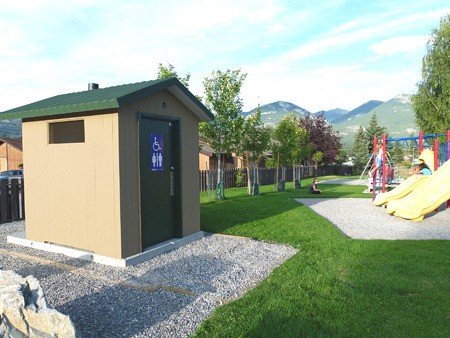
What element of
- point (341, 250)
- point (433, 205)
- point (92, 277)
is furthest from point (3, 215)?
point (433, 205)

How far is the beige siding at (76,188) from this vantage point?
596 centimetres

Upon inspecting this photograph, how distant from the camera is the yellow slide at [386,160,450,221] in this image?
963cm

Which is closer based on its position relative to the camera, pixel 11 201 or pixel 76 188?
pixel 76 188

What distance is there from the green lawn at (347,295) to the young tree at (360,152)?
145 ft

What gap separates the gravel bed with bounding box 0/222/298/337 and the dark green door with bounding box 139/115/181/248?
577 mm

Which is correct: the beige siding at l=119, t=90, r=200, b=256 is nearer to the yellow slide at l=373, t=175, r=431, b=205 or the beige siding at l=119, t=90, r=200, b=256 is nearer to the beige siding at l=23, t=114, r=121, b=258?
the beige siding at l=23, t=114, r=121, b=258

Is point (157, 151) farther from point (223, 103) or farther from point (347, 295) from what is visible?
point (223, 103)

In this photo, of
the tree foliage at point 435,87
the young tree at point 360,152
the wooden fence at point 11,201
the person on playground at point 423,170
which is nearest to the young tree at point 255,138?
the person on playground at point 423,170

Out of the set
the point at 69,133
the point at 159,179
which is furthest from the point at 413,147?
the point at 69,133

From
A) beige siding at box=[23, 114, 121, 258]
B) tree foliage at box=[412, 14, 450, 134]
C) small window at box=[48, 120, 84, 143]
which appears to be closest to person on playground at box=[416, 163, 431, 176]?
beige siding at box=[23, 114, 121, 258]

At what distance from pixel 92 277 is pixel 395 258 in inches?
204

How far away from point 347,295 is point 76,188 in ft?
16.4

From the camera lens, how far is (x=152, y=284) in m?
5.01

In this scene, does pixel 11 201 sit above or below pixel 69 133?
below
